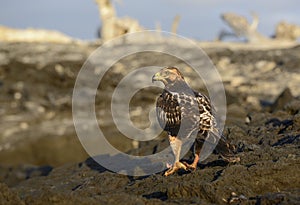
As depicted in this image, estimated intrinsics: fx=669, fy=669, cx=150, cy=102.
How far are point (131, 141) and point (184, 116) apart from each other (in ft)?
47.9

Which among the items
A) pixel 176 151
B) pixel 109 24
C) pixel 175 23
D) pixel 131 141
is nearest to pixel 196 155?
pixel 176 151

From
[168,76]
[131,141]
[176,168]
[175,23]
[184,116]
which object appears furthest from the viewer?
[175,23]

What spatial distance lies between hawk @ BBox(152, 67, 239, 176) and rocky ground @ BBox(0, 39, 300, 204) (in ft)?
1.17

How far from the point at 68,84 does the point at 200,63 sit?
7.67 m

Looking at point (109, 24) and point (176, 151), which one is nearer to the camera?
point (176, 151)

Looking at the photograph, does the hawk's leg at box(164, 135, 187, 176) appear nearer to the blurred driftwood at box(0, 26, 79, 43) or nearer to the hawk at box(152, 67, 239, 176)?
the hawk at box(152, 67, 239, 176)

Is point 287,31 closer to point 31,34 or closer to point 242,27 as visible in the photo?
point 242,27

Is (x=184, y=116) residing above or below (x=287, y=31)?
below

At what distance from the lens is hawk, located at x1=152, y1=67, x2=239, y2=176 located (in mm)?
9570

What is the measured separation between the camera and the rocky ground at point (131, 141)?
8.20 metres

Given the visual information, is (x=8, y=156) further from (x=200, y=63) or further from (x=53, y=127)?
(x=200, y=63)

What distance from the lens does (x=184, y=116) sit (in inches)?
376

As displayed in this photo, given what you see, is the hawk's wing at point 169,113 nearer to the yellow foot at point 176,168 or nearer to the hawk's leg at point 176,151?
the hawk's leg at point 176,151

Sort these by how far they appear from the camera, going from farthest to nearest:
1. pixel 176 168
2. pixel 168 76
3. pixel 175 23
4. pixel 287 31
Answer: pixel 287 31 < pixel 175 23 < pixel 176 168 < pixel 168 76
